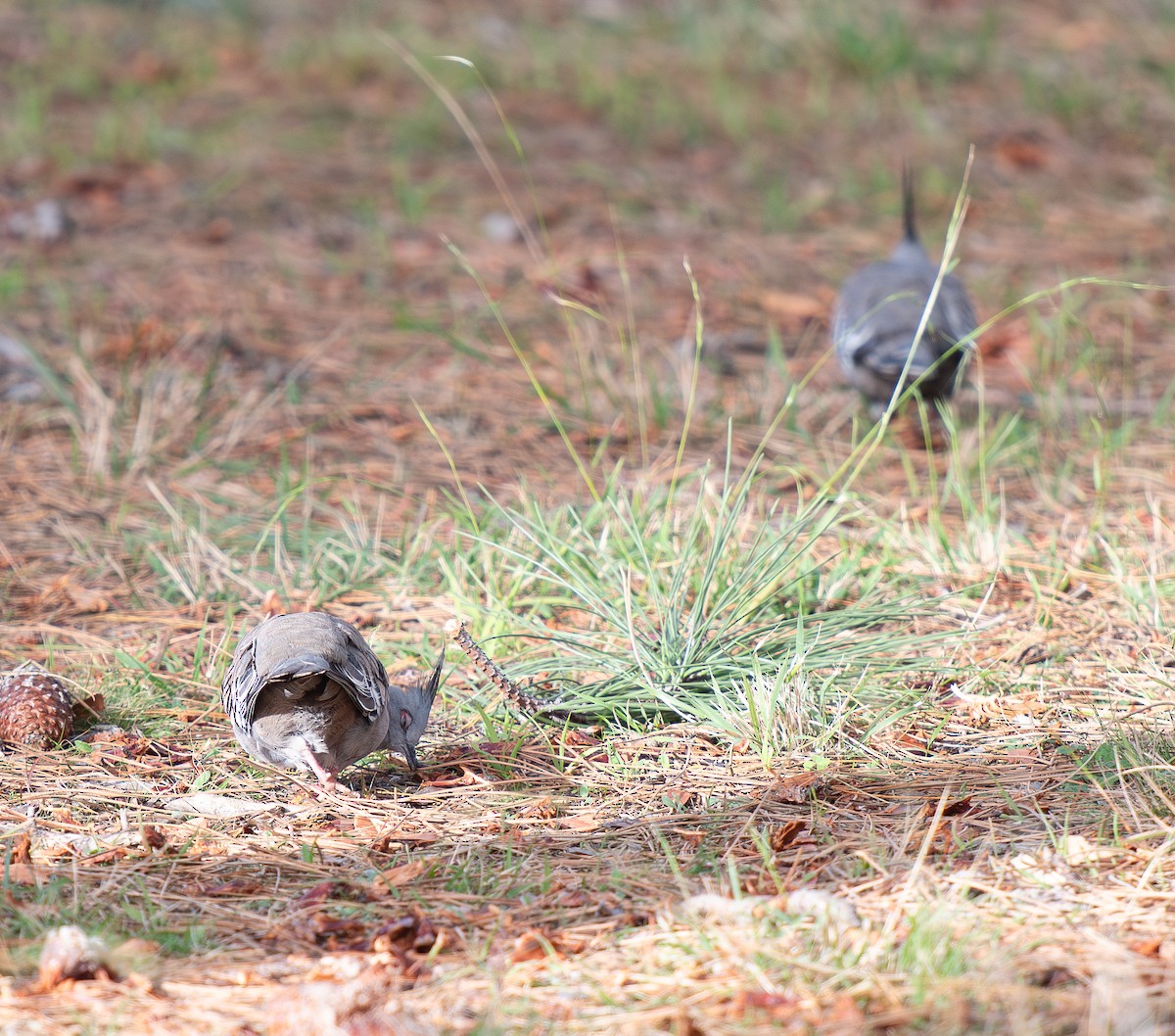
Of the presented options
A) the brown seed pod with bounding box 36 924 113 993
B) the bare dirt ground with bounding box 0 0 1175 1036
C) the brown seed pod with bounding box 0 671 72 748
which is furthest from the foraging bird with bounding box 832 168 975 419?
the brown seed pod with bounding box 36 924 113 993

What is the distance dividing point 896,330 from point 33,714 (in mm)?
2978

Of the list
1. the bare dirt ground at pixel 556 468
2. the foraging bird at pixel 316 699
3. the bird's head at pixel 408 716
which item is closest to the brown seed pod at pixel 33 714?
the bare dirt ground at pixel 556 468

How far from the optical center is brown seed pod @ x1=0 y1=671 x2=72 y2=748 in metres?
2.93

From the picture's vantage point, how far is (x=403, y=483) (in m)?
4.42

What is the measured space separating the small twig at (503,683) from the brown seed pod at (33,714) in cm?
87

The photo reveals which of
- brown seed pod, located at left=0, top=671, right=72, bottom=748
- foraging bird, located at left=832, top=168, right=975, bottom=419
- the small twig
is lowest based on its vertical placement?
brown seed pod, located at left=0, top=671, right=72, bottom=748

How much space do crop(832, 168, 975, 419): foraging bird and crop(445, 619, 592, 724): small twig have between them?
1809 mm

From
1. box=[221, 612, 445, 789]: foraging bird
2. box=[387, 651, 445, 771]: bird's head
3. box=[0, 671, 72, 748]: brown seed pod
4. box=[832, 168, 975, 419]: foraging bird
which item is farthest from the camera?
box=[832, 168, 975, 419]: foraging bird

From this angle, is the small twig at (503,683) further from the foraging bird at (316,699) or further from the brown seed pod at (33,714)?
the brown seed pod at (33,714)

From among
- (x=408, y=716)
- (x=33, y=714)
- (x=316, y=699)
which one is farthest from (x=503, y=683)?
(x=33, y=714)

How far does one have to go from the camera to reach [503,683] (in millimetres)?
2998

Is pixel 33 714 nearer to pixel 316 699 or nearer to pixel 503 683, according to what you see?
pixel 316 699

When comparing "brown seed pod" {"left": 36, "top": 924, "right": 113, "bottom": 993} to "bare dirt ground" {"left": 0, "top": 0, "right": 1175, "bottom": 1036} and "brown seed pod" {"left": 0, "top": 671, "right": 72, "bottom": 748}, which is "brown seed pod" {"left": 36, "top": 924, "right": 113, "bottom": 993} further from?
"brown seed pod" {"left": 0, "top": 671, "right": 72, "bottom": 748}

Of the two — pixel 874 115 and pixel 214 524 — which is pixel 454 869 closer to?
pixel 214 524
